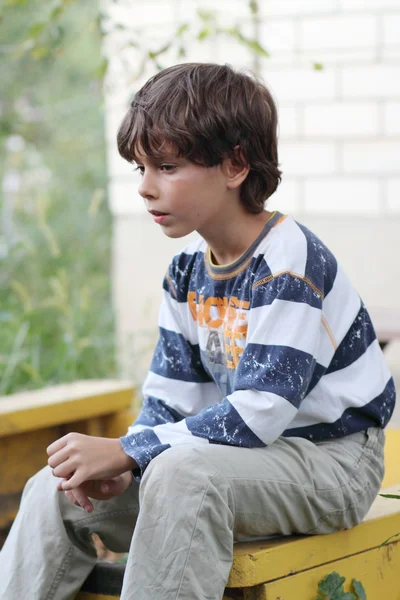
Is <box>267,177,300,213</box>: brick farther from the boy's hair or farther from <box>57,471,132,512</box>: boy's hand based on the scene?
<box>57,471,132,512</box>: boy's hand

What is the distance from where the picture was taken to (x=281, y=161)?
4.32 meters

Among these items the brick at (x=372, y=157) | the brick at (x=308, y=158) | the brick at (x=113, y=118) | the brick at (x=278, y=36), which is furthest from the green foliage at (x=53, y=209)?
the brick at (x=372, y=157)

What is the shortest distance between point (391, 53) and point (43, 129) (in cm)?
402

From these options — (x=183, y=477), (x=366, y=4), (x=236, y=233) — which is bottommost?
(x=183, y=477)

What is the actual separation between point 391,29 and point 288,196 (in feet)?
2.77

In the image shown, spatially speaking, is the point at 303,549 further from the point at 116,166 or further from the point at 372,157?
the point at 116,166

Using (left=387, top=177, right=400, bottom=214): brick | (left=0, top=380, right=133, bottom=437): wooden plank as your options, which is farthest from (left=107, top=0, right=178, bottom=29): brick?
(left=0, top=380, right=133, bottom=437): wooden plank

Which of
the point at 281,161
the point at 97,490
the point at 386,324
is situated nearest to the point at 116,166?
the point at 281,161

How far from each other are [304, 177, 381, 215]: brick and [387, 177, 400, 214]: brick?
1.9 inches

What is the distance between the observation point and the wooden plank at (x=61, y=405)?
9.28ft

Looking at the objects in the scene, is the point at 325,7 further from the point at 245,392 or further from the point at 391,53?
the point at 245,392

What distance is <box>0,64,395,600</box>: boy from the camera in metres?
1.73

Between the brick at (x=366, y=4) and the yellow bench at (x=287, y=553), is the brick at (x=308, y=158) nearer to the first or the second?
the brick at (x=366, y=4)

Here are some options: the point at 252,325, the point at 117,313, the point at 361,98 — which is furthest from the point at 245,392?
the point at 117,313
